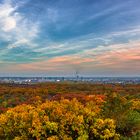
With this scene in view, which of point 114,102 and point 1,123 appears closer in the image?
point 1,123

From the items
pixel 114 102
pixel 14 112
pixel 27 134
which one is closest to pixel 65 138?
pixel 27 134

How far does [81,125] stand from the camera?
26.2 meters

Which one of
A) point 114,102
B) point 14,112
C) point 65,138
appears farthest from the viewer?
point 114,102

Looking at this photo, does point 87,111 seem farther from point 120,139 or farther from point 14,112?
point 14,112

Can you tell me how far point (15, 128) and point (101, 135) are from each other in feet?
21.4

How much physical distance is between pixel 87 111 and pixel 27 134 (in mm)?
4967

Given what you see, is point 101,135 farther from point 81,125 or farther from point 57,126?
point 57,126

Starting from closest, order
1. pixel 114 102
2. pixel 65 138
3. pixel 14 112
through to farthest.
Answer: pixel 65 138 → pixel 14 112 → pixel 114 102

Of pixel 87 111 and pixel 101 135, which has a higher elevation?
pixel 87 111

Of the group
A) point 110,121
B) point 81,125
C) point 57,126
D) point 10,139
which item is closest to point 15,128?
point 10,139

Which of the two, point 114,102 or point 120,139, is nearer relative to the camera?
point 120,139

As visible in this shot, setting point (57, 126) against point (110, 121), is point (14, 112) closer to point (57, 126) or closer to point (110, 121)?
point (57, 126)

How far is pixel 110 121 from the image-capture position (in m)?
26.7

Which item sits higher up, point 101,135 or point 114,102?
point 114,102
